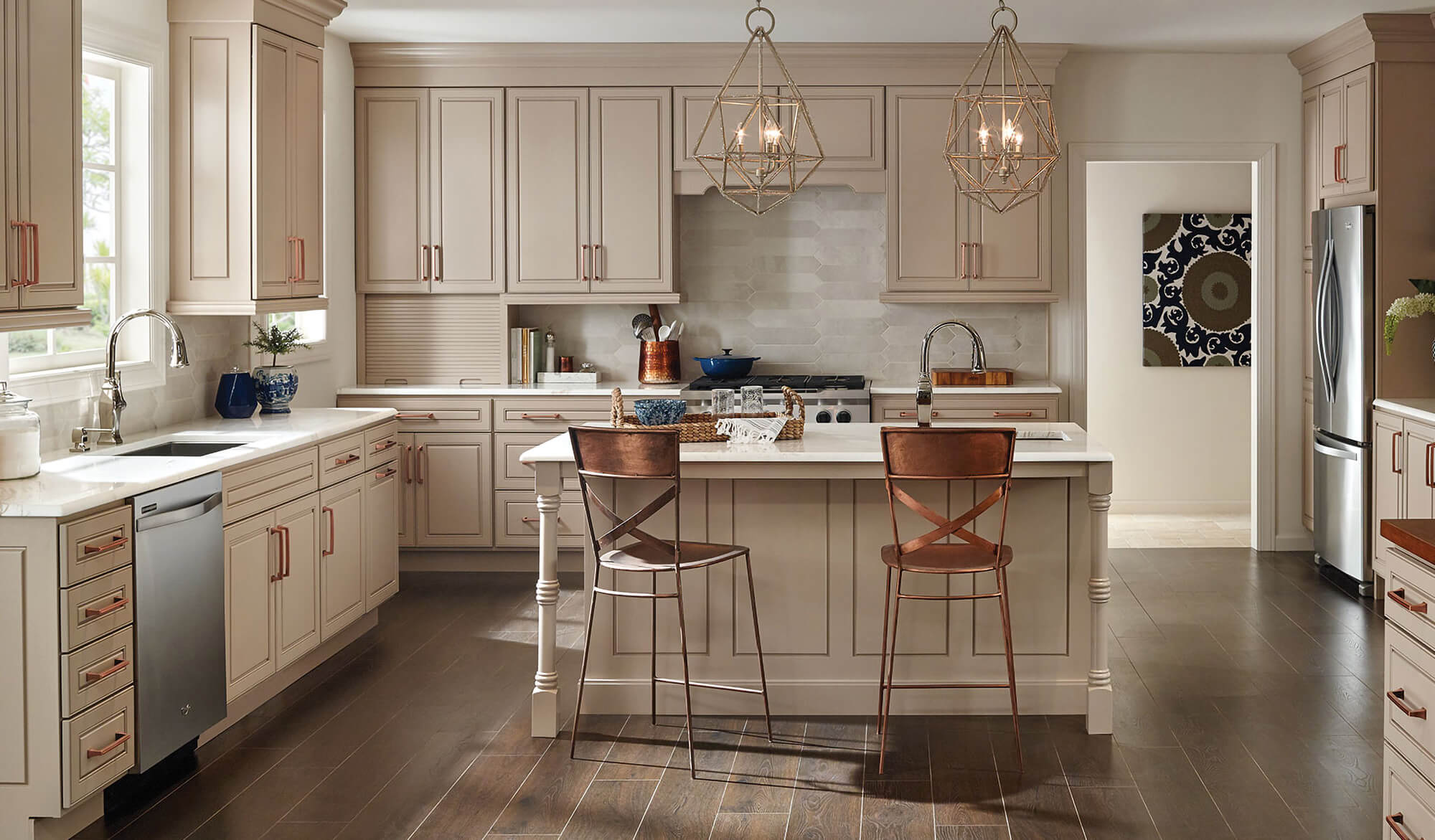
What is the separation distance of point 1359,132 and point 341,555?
197 inches

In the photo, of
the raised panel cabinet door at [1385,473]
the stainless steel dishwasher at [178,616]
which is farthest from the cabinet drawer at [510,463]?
the raised panel cabinet door at [1385,473]

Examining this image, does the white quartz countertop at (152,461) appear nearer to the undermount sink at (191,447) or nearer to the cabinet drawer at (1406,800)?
the undermount sink at (191,447)

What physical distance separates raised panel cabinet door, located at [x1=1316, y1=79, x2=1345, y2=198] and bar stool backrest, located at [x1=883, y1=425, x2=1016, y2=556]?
3.60 m

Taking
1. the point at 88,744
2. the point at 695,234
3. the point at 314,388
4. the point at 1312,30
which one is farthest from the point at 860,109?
the point at 88,744

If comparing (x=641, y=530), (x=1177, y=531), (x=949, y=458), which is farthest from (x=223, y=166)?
(x=1177, y=531)

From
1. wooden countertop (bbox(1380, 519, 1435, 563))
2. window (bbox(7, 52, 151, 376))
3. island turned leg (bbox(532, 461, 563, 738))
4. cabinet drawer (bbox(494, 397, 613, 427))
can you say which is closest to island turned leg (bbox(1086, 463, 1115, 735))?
wooden countertop (bbox(1380, 519, 1435, 563))

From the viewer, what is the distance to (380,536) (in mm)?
5031

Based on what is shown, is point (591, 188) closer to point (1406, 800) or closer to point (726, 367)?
point (726, 367)

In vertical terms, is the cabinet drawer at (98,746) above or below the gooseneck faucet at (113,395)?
below

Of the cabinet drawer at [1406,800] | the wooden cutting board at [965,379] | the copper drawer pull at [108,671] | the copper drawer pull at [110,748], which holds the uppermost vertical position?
the wooden cutting board at [965,379]

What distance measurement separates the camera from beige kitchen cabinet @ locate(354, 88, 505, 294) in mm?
6242

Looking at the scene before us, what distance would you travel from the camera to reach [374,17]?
5.63 metres

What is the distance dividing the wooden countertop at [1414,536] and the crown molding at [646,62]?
13.6ft

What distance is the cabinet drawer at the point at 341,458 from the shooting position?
4.45 m
